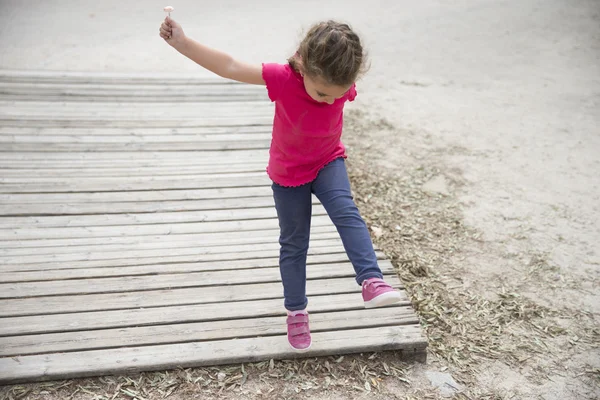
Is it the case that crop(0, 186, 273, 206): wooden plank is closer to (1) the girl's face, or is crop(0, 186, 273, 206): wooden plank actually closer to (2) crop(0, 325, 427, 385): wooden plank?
(2) crop(0, 325, 427, 385): wooden plank

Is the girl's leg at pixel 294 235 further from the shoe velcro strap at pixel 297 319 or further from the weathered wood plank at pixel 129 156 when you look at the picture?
the weathered wood plank at pixel 129 156

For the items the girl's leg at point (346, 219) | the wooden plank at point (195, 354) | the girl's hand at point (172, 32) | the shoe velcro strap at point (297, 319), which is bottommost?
the wooden plank at point (195, 354)

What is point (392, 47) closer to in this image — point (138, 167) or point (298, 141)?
point (138, 167)

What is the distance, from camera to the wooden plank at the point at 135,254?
3.18 metres

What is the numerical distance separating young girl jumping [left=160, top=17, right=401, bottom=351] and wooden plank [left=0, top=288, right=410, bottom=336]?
16.1 inches

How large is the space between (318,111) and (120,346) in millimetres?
1377

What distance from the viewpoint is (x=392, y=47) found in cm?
822

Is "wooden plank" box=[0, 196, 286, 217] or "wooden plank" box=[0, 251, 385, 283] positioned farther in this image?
"wooden plank" box=[0, 196, 286, 217]

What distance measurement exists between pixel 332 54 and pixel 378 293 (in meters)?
0.89

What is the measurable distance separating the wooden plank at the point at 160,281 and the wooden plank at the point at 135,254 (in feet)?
0.55

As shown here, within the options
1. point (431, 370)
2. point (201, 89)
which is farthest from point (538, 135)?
point (431, 370)

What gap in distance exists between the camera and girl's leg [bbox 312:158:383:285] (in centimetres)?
231

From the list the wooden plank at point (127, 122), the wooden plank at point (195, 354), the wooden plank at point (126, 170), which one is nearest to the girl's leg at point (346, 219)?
the wooden plank at point (195, 354)

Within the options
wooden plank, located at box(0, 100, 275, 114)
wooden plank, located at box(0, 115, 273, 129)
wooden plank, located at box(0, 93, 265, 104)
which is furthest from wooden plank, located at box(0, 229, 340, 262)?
wooden plank, located at box(0, 93, 265, 104)
